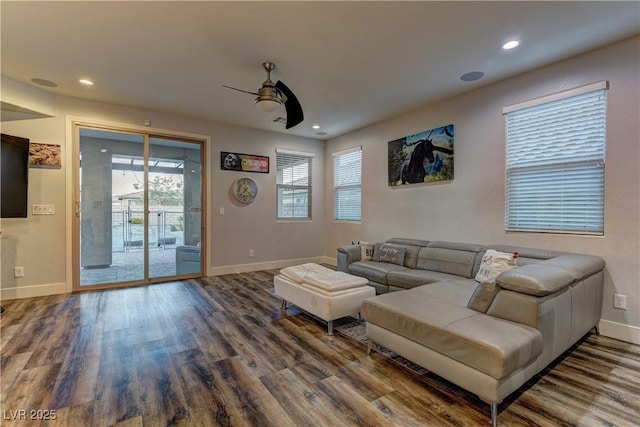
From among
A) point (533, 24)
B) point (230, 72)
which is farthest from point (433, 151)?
point (230, 72)

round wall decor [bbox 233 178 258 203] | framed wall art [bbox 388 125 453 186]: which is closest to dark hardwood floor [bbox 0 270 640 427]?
framed wall art [bbox 388 125 453 186]

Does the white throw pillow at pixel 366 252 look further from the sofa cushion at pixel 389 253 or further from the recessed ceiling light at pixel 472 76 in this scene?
the recessed ceiling light at pixel 472 76

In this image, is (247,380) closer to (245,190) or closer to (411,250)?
(411,250)

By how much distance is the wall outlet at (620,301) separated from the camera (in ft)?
8.75

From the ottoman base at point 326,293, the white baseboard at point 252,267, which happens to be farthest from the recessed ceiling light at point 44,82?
the ottoman base at point 326,293

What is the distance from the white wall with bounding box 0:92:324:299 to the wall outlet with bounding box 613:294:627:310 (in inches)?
184

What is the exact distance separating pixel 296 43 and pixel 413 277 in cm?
273

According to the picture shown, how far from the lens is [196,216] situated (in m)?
5.13

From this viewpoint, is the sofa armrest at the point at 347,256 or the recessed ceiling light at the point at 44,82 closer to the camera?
the recessed ceiling light at the point at 44,82

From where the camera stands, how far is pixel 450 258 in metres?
3.55

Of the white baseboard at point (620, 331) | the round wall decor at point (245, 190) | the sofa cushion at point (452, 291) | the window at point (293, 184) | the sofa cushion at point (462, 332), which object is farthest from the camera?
the window at point (293, 184)

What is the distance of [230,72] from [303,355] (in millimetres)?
3037

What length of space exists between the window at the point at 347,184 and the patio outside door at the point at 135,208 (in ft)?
8.82

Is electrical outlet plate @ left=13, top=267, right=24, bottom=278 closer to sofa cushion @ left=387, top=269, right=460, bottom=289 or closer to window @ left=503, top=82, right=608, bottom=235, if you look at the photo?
sofa cushion @ left=387, top=269, right=460, bottom=289
